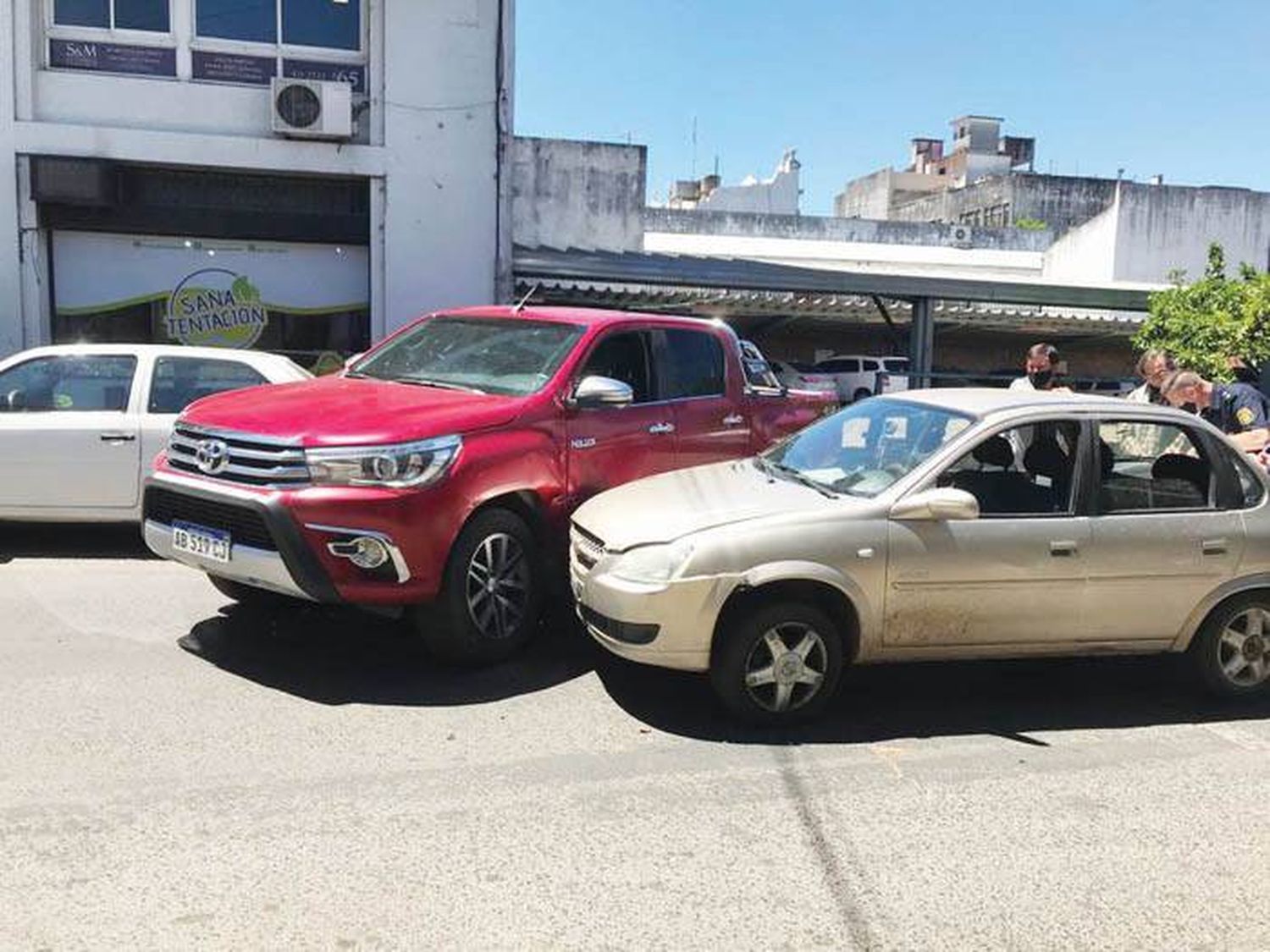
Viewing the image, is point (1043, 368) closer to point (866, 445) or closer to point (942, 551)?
point (866, 445)

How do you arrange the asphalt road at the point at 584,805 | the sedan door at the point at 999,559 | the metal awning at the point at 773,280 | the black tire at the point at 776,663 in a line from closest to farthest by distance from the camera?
1. the asphalt road at the point at 584,805
2. the black tire at the point at 776,663
3. the sedan door at the point at 999,559
4. the metal awning at the point at 773,280

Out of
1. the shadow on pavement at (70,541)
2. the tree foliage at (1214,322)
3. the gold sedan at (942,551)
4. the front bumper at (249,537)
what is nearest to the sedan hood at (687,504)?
the gold sedan at (942,551)

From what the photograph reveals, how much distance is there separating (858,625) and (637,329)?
2.48 metres

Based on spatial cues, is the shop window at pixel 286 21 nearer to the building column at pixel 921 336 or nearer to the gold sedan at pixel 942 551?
the building column at pixel 921 336

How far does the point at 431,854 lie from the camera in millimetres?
3594

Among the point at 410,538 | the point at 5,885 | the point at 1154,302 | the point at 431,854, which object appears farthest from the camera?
the point at 1154,302

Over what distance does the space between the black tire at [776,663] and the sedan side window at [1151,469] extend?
155 centimetres

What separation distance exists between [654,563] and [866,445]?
4.61 feet

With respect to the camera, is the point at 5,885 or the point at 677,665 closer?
the point at 5,885

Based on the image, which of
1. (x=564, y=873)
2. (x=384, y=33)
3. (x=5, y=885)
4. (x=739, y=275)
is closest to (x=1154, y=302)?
(x=739, y=275)

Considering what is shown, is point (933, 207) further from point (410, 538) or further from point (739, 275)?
point (410, 538)

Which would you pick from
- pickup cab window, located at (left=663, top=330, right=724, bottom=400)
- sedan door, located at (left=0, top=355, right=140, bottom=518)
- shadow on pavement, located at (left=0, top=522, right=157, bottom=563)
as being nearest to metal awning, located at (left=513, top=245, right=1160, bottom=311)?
shadow on pavement, located at (left=0, top=522, right=157, bottom=563)

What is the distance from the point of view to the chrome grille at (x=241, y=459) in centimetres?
498

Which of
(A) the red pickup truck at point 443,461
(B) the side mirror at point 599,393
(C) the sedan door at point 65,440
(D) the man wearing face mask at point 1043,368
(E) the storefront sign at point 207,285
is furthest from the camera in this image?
(E) the storefront sign at point 207,285
